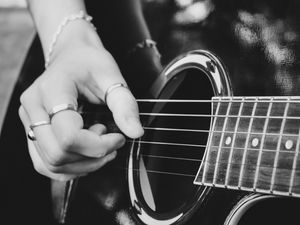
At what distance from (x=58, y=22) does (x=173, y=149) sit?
44cm

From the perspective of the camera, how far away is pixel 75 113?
0.85m

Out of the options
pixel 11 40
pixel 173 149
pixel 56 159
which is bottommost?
pixel 11 40

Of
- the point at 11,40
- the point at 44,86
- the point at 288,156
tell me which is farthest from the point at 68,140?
the point at 11,40

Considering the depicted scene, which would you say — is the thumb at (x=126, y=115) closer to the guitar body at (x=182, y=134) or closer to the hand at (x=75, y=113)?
the hand at (x=75, y=113)

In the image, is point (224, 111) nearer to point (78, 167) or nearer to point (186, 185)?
point (186, 185)

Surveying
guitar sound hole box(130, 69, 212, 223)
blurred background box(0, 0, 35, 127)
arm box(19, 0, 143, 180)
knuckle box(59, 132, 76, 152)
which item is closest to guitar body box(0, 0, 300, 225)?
guitar sound hole box(130, 69, 212, 223)

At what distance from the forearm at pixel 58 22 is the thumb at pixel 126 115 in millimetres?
240

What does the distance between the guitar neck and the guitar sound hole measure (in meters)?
0.14

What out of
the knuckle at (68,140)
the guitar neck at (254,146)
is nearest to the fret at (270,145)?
the guitar neck at (254,146)

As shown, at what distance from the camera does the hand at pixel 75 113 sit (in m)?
0.82

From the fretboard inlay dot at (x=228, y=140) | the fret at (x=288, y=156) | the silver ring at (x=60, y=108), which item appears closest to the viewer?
the fret at (x=288, y=156)

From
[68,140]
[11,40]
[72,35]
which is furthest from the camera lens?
[11,40]

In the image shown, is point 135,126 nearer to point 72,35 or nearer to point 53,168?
point 53,168

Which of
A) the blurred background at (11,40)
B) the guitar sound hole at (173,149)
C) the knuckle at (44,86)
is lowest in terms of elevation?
the blurred background at (11,40)
